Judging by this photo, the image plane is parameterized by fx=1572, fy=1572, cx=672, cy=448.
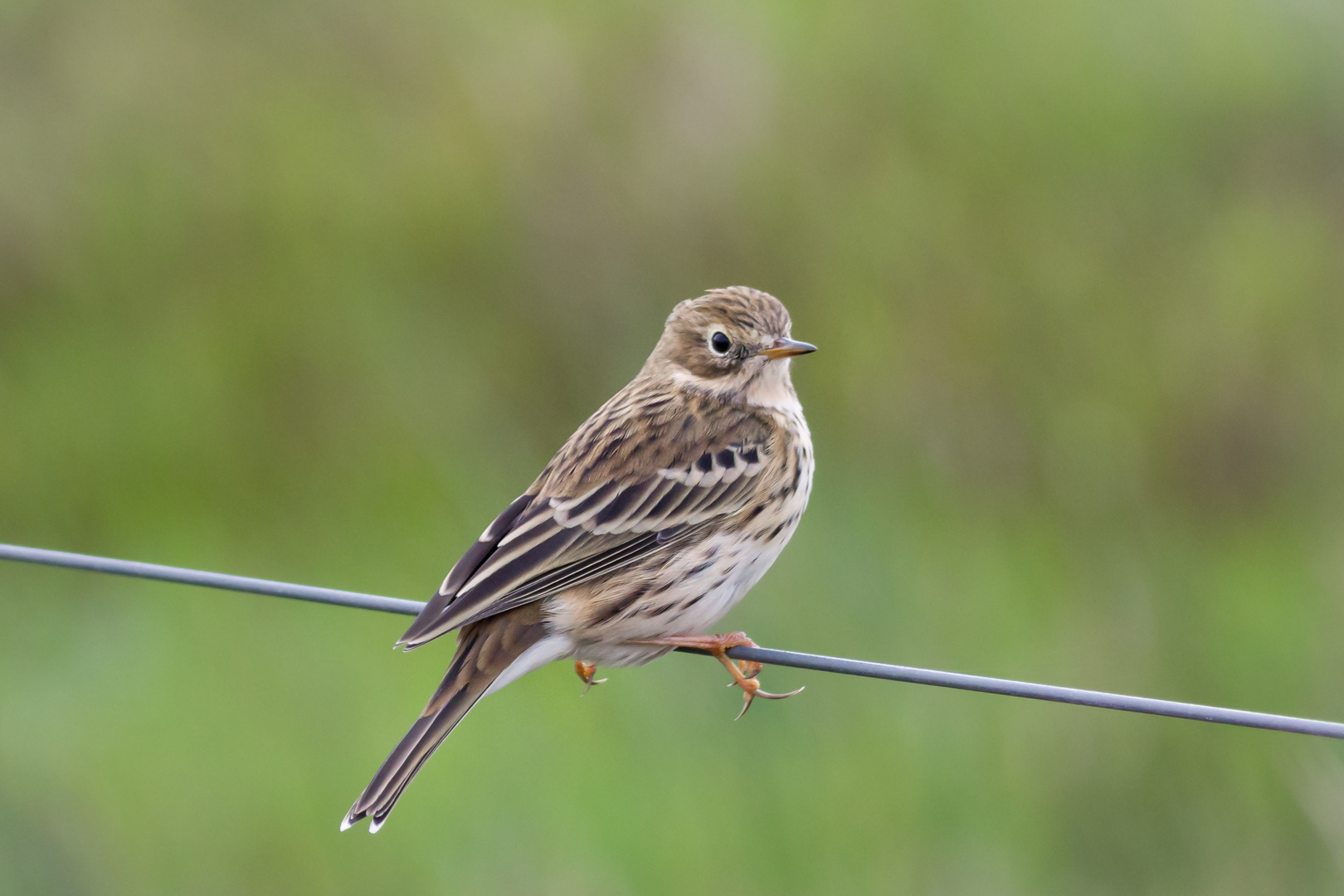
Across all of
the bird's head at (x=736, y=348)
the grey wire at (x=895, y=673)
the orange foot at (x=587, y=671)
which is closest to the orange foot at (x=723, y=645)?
the grey wire at (x=895, y=673)

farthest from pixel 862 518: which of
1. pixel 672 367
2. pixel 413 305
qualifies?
pixel 413 305

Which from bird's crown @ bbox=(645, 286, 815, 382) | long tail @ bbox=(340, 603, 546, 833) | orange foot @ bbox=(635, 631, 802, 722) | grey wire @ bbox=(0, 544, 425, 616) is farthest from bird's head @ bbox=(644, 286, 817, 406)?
grey wire @ bbox=(0, 544, 425, 616)

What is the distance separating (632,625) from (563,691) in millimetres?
1641

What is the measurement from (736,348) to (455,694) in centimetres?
181

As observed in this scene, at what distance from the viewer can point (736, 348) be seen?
589cm

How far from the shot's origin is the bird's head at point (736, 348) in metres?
5.87

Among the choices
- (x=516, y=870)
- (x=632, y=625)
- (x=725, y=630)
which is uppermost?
(x=632, y=625)

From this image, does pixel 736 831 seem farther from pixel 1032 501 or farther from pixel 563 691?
pixel 1032 501

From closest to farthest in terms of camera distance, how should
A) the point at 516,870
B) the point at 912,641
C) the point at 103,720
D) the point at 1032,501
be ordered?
the point at 516,870
the point at 912,641
the point at 103,720
the point at 1032,501

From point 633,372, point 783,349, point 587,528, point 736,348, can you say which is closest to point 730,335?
point 736,348

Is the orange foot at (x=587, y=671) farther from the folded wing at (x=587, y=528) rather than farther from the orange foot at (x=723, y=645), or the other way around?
the folded wing at (x=587, y=528)

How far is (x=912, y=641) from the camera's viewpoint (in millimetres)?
6480

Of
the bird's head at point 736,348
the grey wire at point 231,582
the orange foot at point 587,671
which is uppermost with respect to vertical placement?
the bird's head at point 736,348

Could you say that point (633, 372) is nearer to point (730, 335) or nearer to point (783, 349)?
point (730, 335)
